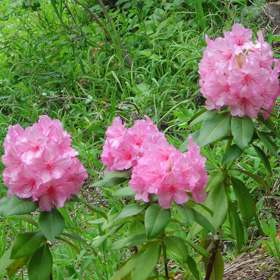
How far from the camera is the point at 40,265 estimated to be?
5.11 ft

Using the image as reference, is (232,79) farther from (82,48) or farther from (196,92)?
(82,48)

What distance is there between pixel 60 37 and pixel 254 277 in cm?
334

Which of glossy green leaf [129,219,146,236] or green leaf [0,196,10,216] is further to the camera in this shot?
glossy green leaf [129,219,146,236]

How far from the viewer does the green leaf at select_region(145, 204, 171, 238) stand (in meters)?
1.40

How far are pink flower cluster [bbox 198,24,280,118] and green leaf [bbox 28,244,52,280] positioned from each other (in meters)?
0.70

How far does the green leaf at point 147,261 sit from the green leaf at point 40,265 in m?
0.25

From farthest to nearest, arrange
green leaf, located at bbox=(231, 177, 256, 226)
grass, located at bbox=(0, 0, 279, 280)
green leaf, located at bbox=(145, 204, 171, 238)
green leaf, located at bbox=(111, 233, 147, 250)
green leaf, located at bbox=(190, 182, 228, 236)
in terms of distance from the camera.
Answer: grass, located at bbox=(0, 0, 279, 280) < green leaf, located at bbox=(231, 177, 256, 226) < green leaf, located at bbox=(190, 182, 228, 236) < green leaf, located at bbox=(111, 233, 147, 250) < green leaf, located at bbox=(145, 204, 171, 238)

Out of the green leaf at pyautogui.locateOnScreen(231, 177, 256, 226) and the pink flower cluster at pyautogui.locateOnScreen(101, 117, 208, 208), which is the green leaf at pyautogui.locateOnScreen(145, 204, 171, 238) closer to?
the pink flower cluster at pyautogui.locateOnScreen(101, 117, 208, 208)

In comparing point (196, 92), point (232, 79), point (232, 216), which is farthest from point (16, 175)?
point (196, 92)

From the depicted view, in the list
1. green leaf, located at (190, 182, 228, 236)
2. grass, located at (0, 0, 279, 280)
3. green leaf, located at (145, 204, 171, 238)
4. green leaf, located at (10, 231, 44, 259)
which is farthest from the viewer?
grass, located at (0, 0, 279, 280)

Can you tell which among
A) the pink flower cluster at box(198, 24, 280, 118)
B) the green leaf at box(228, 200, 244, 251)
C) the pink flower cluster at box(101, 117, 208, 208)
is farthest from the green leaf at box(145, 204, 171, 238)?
the green leaf at box(228, 200, 244, 251)

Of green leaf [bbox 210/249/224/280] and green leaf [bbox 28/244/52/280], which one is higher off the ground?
green leaf [bbox 28/244/52/280]

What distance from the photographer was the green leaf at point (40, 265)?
60.6 inches

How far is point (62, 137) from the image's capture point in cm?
155
